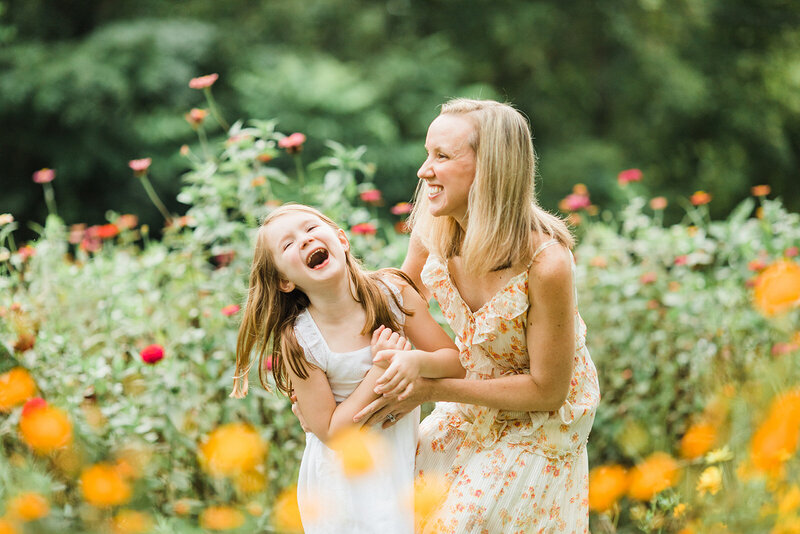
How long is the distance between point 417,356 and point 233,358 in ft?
→ 3.41

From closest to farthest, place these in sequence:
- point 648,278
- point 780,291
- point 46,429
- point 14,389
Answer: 1. point 780,291
2. point 46,429
3. point 14,389
4. point 648,278

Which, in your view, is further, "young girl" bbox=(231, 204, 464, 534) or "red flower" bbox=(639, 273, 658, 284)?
"red flower" bbox=(639, 273, 658, 284)

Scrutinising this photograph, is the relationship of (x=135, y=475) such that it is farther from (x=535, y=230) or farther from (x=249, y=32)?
(x=249, y=32)

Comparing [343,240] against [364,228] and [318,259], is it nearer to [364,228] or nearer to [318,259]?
[318,259]

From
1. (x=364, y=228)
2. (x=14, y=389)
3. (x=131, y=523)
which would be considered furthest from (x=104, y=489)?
(x=364, y=228)

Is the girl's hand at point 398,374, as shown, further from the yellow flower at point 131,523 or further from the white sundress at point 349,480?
the yellow flower at point 131,523

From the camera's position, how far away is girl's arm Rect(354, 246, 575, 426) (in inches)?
64.5

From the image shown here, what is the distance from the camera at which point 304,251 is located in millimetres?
1687

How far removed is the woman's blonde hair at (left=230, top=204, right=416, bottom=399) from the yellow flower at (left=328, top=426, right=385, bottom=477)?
19 centimetres

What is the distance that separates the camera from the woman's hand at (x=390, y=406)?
165 cm

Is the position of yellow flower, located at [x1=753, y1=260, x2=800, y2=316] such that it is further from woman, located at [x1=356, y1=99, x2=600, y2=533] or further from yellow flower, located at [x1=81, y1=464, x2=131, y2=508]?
yellow flower, located at [x1=81, y1=464, x2=131, y2=508]

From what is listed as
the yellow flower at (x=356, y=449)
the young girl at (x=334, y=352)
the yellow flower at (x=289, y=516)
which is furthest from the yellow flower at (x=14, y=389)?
the yellow flower at (x=356, y=449)

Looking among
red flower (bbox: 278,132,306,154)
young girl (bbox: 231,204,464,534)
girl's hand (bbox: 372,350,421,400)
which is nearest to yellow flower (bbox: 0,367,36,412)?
young girl (bbox: 231,204,464,534)

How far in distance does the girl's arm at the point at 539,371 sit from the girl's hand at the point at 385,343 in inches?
3.3
